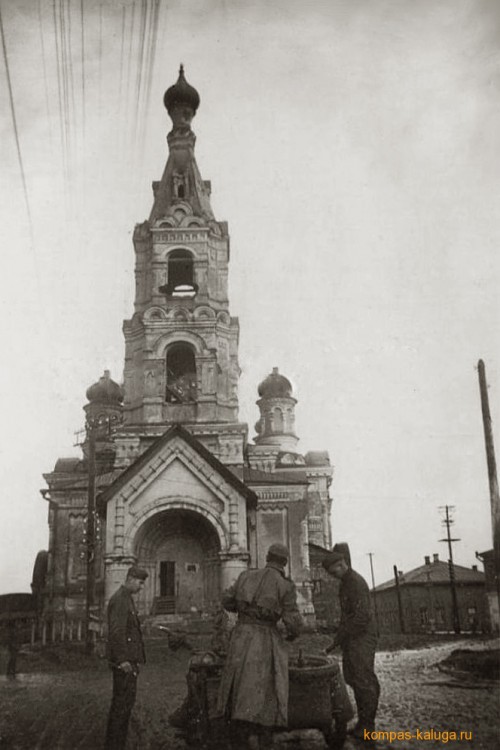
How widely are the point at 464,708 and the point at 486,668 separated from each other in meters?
3.68

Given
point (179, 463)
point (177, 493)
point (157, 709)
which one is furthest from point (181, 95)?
point (157, 709)

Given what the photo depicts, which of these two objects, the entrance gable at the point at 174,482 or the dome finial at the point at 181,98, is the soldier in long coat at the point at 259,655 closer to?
the entrance gable at the point at 174,482

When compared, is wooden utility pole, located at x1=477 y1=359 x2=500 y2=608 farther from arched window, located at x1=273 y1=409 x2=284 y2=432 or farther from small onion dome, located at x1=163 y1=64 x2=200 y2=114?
arched window, located at x1=273 y1=409 x2=284 y2=432

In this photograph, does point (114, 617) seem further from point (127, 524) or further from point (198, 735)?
point (127, 524)

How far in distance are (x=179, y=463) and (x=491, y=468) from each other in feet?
28.7

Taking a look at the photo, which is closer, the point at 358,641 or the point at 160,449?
the point at 358,641

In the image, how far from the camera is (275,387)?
4059 cm

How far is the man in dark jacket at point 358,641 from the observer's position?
6350mm

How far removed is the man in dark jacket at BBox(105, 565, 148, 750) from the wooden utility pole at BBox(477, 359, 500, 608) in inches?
423

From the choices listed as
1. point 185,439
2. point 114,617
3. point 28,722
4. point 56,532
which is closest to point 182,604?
point 185,439

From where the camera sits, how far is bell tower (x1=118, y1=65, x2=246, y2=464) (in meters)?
22.5

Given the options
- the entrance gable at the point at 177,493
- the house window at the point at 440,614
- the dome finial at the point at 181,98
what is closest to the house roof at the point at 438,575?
the house window at the point at 440,614

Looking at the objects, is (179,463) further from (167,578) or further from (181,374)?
(181,374)

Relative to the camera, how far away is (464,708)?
7953 mm
